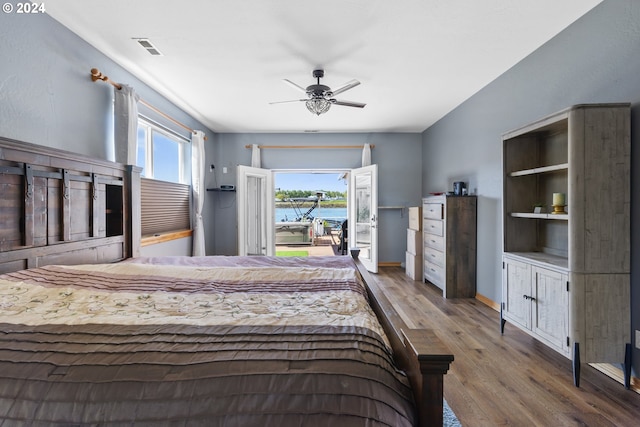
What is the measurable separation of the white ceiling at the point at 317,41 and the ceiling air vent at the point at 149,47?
0.16ft

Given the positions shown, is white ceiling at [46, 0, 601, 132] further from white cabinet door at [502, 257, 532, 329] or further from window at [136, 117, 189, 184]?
white cabinet door at [502, 257, 532, 329]

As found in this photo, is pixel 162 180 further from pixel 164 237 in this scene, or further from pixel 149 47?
pixel 149 47

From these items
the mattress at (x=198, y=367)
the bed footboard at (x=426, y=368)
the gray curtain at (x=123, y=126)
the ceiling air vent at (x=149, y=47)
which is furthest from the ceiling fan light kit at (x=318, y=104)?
the bed footboard at (x=426, y=368)

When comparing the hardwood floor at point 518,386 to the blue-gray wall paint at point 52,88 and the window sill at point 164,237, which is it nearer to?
the window sill at point 164,237

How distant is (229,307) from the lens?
4.26ft

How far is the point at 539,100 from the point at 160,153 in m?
4.54

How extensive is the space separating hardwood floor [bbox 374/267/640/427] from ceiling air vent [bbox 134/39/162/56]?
12.0 feet

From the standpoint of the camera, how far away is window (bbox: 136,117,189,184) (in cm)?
362

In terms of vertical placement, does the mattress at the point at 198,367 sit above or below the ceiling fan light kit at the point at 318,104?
below

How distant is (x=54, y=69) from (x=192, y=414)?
9.35 ft

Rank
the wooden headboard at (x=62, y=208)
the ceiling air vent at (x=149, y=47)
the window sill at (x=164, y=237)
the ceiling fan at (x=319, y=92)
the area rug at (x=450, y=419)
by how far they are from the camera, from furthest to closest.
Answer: the window sill at (x=164, y=237)
the ceiling fan at (x=319, y=92)
the ceiling air vent at (x=149, y=47)
the wooden headboard at (x=62, y=208)
the area rug at (x=450, y=419)

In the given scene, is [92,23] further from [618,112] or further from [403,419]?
[618,112]

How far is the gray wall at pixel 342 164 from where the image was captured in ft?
18.5

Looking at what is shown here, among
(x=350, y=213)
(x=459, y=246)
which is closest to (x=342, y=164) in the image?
(x=350, y=213)
